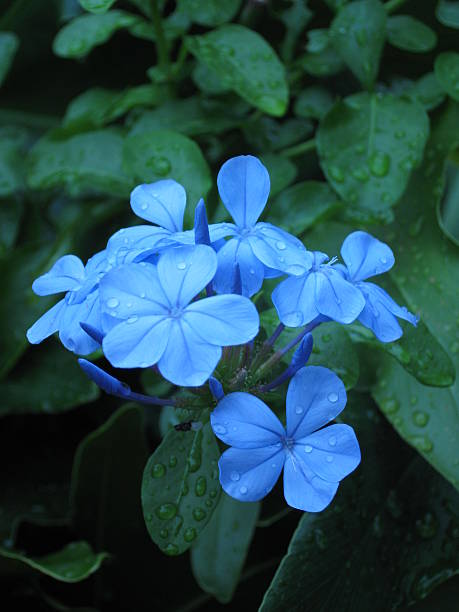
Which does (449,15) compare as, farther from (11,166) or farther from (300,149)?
(11,166)

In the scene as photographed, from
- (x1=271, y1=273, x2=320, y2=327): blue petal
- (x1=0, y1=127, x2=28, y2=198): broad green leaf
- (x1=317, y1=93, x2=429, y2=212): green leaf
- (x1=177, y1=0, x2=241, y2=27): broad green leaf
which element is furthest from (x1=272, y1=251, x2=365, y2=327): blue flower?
(x1=0, y1=127, x2=28, y2=198): broad green leaf

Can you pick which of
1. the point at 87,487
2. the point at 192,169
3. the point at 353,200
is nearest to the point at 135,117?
the point at 192,169

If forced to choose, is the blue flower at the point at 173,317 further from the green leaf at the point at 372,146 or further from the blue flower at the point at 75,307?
the green leaf at the point at 372,146

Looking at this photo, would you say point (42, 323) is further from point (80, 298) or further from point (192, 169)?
point (192, 169)

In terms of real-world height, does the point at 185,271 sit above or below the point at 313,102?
above

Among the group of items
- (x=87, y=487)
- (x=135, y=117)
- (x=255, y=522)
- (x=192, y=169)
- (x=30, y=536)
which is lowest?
(x=30, y=536)

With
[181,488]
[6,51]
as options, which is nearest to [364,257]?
[181,488]

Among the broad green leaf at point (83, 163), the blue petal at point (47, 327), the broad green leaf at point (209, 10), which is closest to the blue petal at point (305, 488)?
the blue petal at point (47, 327)
